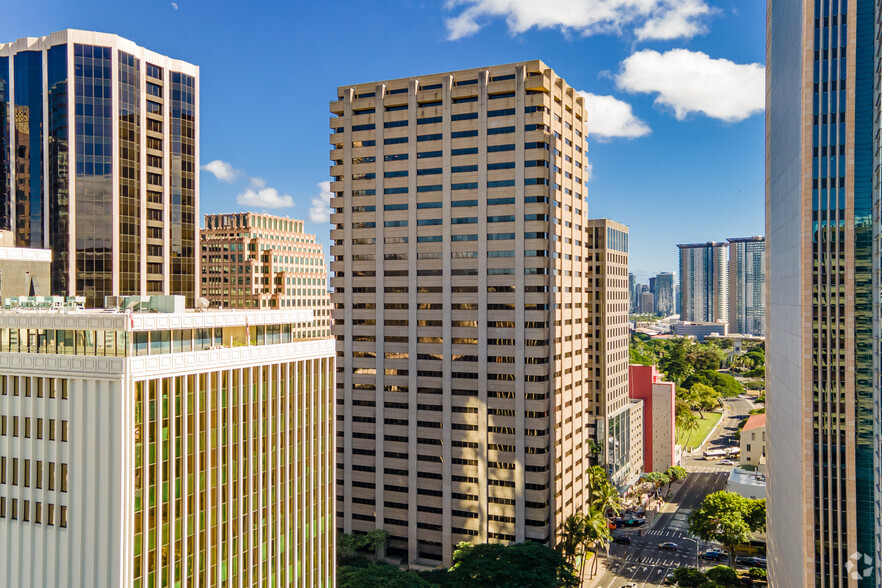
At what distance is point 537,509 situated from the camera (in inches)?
4476

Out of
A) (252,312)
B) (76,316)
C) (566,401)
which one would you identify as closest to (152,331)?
(76,316)

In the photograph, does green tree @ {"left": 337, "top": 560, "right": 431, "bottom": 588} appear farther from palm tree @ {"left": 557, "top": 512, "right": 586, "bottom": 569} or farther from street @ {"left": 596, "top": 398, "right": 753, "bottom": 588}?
street @ {"left": 596, "top": 398, "right": 753, "bottom": 588}

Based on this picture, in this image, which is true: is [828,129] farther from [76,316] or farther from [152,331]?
[76,316]

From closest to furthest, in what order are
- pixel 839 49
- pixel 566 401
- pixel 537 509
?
pixel 839 49, pixel 537 509, pixel 566 401

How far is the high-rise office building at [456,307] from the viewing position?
11669 centimetres

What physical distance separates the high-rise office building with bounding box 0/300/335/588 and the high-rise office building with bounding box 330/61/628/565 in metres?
55.4

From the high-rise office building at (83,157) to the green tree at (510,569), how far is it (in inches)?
2609

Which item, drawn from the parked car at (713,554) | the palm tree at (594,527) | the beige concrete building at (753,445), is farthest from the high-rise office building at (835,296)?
the beige concrete building at (753,445)

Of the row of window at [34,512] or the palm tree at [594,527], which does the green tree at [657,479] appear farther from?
the row of window at [34,512]

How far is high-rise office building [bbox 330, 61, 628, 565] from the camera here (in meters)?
117

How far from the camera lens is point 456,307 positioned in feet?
401

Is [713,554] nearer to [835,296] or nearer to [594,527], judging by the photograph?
[594,527]

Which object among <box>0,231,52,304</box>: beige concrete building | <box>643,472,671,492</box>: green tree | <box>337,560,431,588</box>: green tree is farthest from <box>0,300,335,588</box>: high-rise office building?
<box>643,472,671,492</box>: green tree

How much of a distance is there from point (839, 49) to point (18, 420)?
8629 cm
